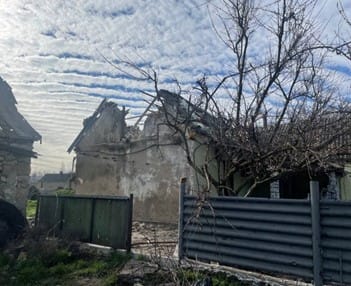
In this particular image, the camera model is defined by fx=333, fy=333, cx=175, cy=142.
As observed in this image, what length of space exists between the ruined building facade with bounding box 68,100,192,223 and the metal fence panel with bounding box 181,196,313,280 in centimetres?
574

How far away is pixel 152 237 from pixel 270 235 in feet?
18.2

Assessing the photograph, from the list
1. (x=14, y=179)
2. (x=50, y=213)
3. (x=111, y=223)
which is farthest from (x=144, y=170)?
(x=111, y=223)

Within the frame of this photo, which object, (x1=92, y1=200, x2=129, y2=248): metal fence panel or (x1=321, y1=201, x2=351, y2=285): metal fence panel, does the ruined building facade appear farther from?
(x1=321, y1=201, x2=351, y2=285): metal fence panel

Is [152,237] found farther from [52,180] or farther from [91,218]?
[52,180]

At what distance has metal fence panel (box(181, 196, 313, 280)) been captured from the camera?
4770 millimetres

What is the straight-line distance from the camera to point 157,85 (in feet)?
23.4

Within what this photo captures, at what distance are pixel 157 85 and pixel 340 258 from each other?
4647 mm

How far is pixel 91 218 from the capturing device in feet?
26.9

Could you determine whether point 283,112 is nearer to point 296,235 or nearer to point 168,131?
point 296,235

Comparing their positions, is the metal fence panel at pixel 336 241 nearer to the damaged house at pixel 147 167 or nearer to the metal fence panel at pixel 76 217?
the metal fence panel at pixel 76 217

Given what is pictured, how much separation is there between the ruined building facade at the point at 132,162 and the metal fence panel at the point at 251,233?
18.8ft

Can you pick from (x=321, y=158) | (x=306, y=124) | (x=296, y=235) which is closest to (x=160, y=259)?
(x=296, y=235)

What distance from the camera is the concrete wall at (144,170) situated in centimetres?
1327

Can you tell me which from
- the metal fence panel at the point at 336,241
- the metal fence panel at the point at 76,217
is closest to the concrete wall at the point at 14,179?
the metal fence panel at the point at 76,217
